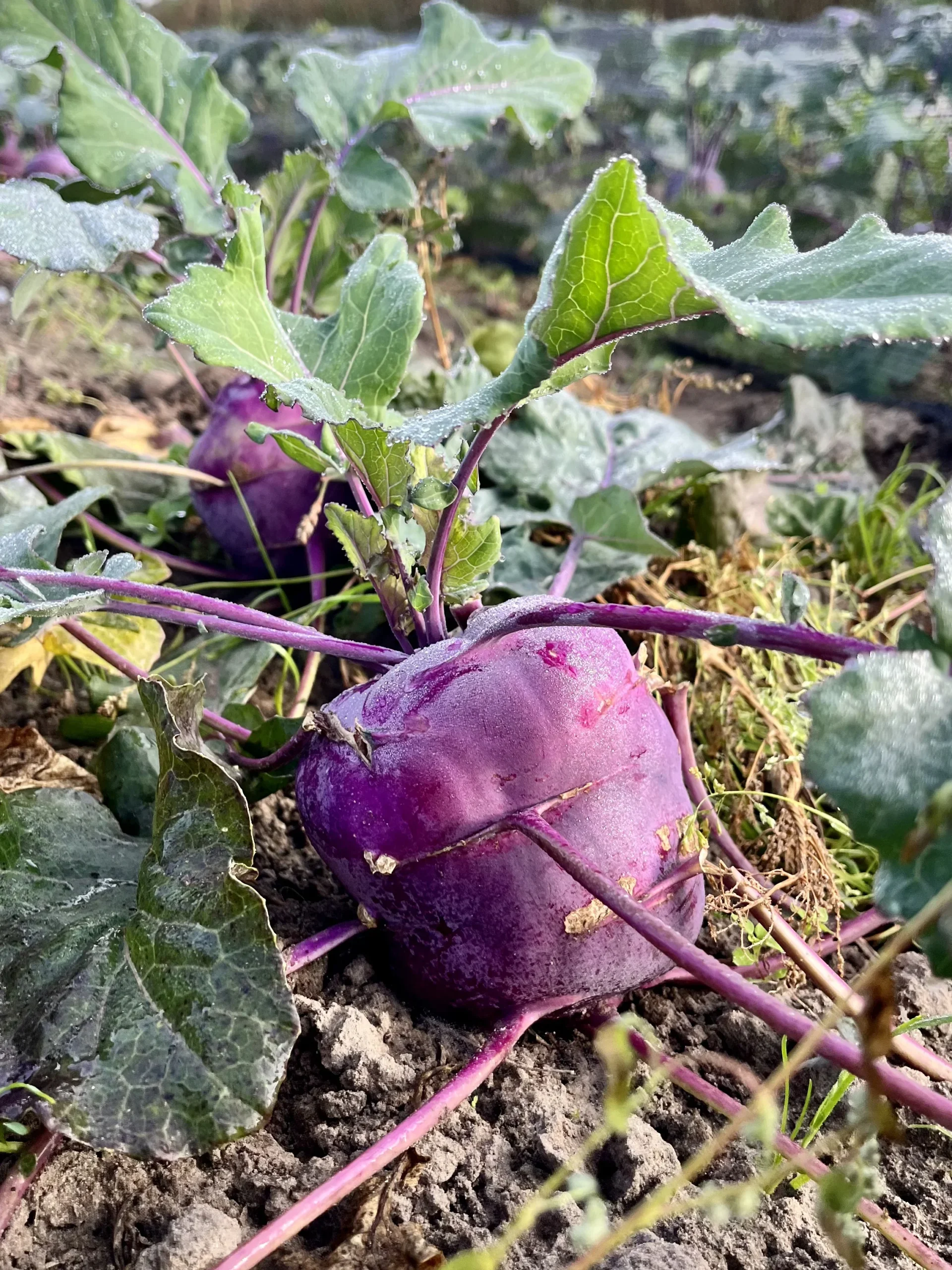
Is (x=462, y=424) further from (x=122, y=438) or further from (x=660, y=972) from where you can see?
(x=122, y=438)

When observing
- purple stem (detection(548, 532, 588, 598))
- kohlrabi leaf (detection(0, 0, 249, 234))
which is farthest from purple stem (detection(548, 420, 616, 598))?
kohlrabi leaf (detection(0, 0, 249, 234))

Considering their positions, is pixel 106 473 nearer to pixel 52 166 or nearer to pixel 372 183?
pixel 372 183

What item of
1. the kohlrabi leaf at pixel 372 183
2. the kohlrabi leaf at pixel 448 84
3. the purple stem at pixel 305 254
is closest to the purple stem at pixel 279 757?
the purple stem at pixel 305 254

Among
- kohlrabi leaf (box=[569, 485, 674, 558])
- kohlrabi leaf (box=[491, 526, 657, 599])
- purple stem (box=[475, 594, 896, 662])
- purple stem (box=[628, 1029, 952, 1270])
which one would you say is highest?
purple stem (box=[475, 594, 896, 662])

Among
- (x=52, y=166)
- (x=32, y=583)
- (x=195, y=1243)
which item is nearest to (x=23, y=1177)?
(x=195, y=1243)

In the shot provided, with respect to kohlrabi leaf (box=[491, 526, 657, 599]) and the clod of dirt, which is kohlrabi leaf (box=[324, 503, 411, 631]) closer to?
kohlrabi leaf (box=[491, 526, 657, 599])

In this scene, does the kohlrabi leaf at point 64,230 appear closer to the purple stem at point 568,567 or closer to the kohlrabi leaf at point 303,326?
the kohlrabi leaf at point 303,326

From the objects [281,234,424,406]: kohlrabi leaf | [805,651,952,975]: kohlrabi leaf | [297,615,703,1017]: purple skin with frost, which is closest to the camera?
[805,651,952,975]: kohlrabi leaf
